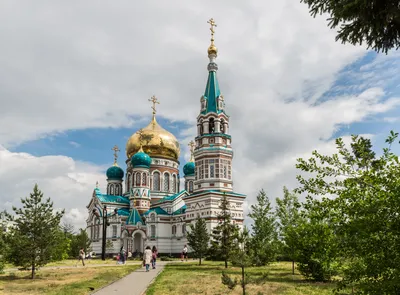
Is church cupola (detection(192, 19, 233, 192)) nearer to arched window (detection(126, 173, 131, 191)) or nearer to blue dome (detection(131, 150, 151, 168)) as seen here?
blue dome (detection(131, 150, 151, 168))

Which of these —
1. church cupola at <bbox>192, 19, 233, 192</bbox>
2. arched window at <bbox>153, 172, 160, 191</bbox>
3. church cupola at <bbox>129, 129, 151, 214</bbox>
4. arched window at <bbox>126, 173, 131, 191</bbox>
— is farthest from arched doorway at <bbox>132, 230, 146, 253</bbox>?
church cupola at <bbox>192, 19, 233, 192</bbox>

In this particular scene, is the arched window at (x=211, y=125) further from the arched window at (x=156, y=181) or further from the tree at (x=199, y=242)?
the tree at (x=199, y=242)

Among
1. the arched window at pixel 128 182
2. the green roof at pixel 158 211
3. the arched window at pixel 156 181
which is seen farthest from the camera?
the arched window at pixel 128 182

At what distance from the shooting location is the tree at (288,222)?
1720 cm

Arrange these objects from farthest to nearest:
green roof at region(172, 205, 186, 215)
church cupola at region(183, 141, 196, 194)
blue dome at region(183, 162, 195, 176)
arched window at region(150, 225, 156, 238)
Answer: blue dome at region(183, 162, 195, 176), church cupola at region(183, 141, 196, 194), green roof at region(172, 205, 186, 215), arched window at region(150, 225, 156, 238)

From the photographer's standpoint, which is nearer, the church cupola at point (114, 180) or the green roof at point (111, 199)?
the green roof at point (111, 199)

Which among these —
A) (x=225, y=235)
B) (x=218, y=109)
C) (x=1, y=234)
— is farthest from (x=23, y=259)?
(x=218, y=109)

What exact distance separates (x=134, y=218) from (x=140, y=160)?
7.48 meters

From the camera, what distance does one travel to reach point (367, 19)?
760 centimetres

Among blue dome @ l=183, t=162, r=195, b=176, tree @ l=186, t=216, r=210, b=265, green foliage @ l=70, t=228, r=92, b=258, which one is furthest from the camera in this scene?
blue dome @ l=183, t=162, r=195, b=176

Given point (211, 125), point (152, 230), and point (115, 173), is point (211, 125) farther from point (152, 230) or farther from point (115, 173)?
point (115, 173)

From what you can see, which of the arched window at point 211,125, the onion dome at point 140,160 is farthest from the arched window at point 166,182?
the arched window at point 211,125

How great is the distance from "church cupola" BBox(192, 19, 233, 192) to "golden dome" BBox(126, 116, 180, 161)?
457 inches

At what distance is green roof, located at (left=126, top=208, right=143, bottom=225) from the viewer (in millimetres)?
49375
